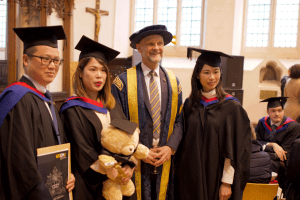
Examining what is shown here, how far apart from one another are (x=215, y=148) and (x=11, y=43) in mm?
6427

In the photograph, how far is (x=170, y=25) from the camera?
11.5 metres

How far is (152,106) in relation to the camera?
8.46 ft

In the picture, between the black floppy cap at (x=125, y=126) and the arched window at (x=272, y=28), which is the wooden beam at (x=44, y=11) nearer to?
the black floppy cap at (x=125, y=126)

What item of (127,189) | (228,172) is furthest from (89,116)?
(228,172)

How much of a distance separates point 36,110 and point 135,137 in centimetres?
68

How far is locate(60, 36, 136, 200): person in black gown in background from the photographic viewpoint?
77.0 inches

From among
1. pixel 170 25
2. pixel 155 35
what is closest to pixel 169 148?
pixel 155 35

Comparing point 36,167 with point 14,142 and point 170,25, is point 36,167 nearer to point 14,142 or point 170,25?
point 14,142

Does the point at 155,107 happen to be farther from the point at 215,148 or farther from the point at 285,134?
the point at 285,134

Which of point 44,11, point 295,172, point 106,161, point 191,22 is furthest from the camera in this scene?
point 191,22

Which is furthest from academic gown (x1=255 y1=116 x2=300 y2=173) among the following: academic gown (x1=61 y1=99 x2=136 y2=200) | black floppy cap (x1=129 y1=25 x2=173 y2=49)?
academic gown (x1=61 y1=99 x2=136 y2=200)

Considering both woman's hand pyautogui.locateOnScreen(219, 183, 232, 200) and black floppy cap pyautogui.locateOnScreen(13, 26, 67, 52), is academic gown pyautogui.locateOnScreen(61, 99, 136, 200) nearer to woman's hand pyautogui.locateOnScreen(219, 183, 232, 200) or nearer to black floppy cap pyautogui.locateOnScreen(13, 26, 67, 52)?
black floppy cap pyautogui.locateOnScreen(13, 26, 67, 52)

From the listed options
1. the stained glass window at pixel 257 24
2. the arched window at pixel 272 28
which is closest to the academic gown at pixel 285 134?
the arched window at pixel 272 28

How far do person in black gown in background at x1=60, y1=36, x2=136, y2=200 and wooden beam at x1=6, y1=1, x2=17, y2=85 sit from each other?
5685 millimetres
